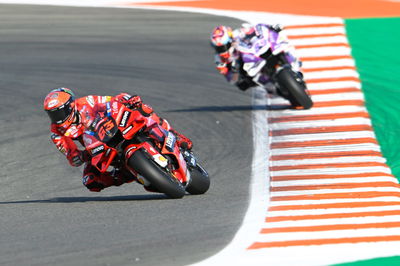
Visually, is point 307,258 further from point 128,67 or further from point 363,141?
point 128,67

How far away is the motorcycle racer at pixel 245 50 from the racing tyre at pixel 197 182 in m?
5.69

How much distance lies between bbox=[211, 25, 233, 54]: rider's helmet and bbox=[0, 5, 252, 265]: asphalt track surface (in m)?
1.18

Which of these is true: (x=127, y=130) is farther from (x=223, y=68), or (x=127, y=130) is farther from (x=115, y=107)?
(x=223, y=68)

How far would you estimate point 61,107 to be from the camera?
32.6ft

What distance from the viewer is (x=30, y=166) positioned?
45.2 feet

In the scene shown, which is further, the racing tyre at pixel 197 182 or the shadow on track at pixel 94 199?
the shadow on track at pixel 94 199

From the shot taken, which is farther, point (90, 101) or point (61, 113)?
point (90, 101)

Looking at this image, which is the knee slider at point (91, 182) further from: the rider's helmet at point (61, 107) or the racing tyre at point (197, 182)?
Answer: the racing tyre at point (197, 182)

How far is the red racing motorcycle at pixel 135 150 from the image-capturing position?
31.8ft

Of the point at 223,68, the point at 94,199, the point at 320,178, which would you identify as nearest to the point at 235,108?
the point at 223,68

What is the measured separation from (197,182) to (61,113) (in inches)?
72.0

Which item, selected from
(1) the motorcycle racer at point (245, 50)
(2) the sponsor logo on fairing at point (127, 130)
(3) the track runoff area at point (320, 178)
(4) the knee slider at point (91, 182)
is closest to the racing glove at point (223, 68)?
(1) the motorcycle racer at point (245, 50)

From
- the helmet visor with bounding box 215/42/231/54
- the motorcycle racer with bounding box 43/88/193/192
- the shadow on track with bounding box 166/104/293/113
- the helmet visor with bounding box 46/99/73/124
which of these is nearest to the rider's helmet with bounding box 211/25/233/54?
the helmet visor with bounding box 215/42/231/54

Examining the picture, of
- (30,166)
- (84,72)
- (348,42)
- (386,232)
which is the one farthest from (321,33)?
(386,232)
